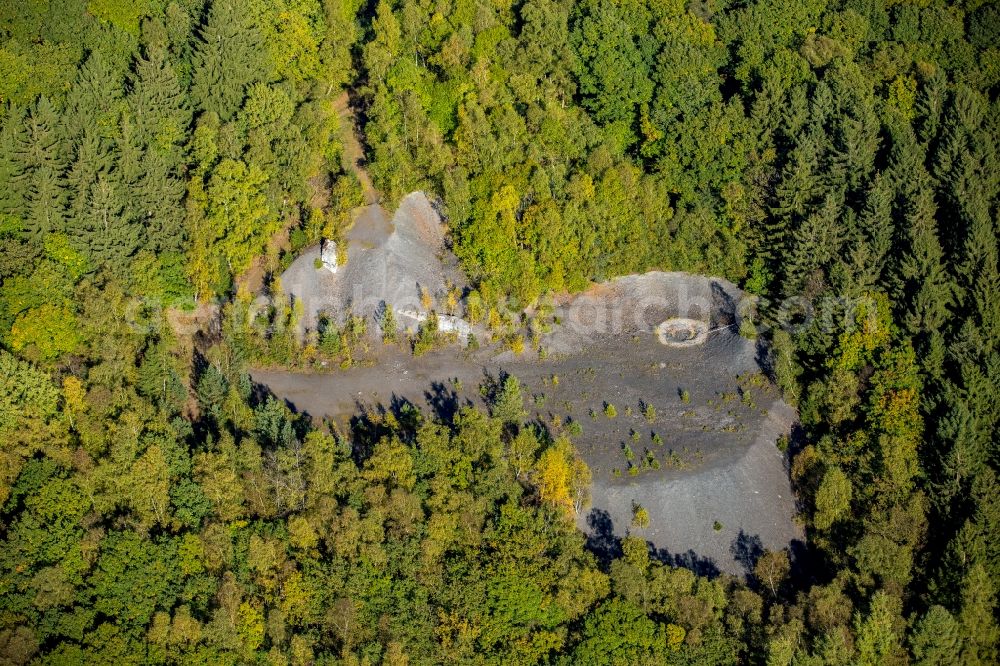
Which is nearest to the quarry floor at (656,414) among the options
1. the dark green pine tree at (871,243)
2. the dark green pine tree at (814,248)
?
the dark green pine tree at (814,248)

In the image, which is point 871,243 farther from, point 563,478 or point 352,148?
point 352,148

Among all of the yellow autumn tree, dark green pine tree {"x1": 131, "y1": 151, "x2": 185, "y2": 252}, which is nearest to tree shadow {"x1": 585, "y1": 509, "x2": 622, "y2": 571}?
the yellow autumn tree

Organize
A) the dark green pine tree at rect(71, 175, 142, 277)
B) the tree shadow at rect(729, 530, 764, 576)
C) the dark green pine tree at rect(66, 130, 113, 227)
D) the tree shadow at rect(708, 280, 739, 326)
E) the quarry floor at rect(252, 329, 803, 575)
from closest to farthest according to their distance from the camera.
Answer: the tree shadow at rect(729, 530, 764, 576) → the quarry floor at rect(252, 329, 803, 575) → the dark green pine tree at rect(71, 175, 142, 277) → the dark green pine tree at rect(66, 130, 113, 227) → the tree shadow at rect(708, 280, 739, 326)

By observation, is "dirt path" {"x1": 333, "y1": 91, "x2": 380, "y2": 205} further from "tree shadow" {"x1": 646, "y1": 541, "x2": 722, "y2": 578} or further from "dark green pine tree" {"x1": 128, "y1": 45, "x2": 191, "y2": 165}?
"tree shadow" {"x1": 646, "y1": 541, "x2": 722, "y2": 578}

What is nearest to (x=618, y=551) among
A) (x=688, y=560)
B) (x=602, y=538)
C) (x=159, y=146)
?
(x=602, y=538)

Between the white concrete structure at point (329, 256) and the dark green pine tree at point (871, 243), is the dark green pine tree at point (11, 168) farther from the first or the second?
the dark green pine tree at point (871, 243)

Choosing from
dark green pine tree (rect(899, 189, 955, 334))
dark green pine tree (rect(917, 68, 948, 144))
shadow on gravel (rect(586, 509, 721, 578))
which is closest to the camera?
shadow on gravel (rect(586, 509, 721, 578))
